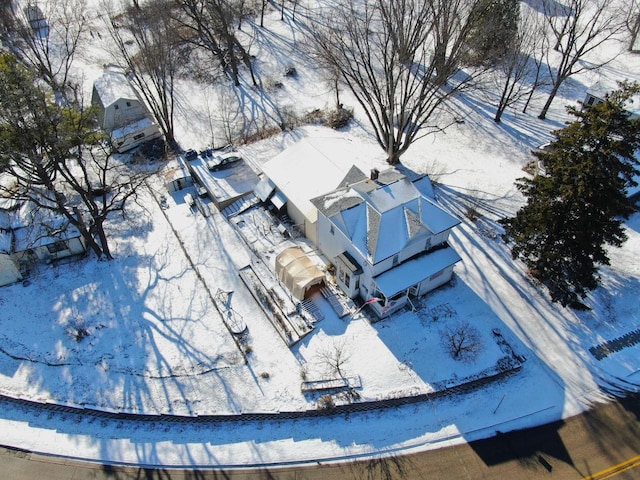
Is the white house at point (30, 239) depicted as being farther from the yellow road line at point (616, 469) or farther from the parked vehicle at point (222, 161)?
the yellow road line at point (616, 469)

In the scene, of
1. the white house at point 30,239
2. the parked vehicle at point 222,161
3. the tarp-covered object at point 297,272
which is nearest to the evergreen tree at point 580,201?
the tarp-covered object at point 297,272

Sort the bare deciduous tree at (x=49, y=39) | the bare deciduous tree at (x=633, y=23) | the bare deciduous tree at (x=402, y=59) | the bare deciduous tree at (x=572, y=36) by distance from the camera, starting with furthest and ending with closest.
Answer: the bare deciduous tree at (x=633, y=23)
the bare deciduous tree at (x=49, y=39)
the bare deciduous tree at (x=572, y=36)
the bare deciduous tree at (x=402, y=59)

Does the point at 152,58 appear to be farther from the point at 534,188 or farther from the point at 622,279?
the point at 622,279

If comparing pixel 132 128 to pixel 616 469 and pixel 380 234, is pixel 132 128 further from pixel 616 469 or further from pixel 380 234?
pixel 616 469

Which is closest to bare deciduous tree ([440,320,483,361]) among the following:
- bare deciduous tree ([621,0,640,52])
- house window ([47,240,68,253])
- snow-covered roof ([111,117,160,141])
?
house window ([47,240,68,253])

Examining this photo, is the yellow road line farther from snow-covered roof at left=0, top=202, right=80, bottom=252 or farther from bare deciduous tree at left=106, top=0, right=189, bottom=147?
bare deciduous tree at left=106, top=0, right=189, bottom=147

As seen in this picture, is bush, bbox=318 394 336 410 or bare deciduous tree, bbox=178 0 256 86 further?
bare deciduous tree, bbox=178 0 256 86
